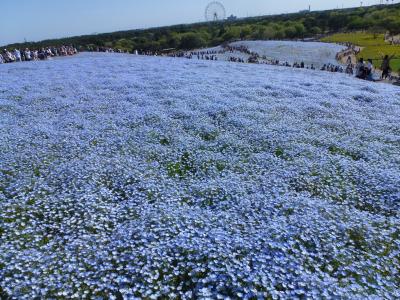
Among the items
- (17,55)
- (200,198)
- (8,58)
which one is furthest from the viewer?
(8,58)

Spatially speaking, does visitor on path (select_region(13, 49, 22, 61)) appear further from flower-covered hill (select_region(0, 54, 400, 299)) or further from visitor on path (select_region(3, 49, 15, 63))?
flower-covered hill (select_region(0, 54, 400, 299))

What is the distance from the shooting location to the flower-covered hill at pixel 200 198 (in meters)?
6.38

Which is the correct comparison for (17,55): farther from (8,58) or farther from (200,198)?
(200,198)

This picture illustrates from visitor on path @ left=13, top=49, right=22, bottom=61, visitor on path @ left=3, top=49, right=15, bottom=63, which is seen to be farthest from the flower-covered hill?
visitor on path @ left=3, top=49, right=15, bottom=63

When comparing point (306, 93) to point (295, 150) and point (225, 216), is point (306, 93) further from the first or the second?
point (225, 216)

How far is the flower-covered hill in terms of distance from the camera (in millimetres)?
6383

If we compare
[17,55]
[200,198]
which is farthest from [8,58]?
[200,198]

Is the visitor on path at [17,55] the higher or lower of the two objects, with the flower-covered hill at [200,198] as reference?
higher

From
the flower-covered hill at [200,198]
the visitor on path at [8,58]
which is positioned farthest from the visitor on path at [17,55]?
the flower-covered hill at [200,198]

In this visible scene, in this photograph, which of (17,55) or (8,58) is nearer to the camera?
(17,55)

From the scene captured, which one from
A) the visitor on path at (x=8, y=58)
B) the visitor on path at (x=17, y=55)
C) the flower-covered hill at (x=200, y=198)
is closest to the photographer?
the flower-covered hill at (x=200, y=198)

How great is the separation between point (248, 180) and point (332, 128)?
6.05 metres

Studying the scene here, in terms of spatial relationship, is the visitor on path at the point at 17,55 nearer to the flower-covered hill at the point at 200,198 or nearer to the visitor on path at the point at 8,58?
the visitor on path at the point at 8,58

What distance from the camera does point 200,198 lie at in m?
9.20
